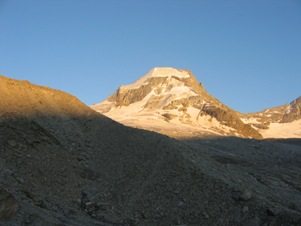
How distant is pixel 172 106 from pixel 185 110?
2.66 metres

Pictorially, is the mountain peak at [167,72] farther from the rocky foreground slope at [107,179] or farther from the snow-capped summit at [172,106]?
the rocky foreground slope at [107,179]

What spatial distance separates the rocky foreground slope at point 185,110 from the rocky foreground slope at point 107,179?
123ft

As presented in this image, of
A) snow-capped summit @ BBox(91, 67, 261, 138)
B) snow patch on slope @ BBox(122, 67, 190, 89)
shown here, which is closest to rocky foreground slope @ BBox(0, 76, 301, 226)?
snow-capped summit @ BBox(91, 67, 261, 138)

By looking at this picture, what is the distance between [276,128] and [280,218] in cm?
7118

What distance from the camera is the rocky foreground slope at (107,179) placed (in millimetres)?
16234

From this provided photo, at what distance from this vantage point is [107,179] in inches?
759

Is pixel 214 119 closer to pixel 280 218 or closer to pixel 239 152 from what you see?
pixel 239 152

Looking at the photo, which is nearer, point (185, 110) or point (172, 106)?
point (185, 110)

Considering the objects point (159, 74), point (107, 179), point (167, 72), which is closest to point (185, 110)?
point (159, 74)

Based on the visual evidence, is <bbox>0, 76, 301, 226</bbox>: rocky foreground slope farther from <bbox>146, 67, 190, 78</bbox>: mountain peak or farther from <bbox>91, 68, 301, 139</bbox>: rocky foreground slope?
<bbox>146, 67, 190, 78</bbox>: mountain peak

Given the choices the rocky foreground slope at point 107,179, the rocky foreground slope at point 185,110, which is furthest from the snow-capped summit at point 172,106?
the rocky foreground slope at point 107,179

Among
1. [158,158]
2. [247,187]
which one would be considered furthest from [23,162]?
[247,187]

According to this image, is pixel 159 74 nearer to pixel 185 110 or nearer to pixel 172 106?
pixel 172 106

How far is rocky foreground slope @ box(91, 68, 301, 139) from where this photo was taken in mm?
69375
